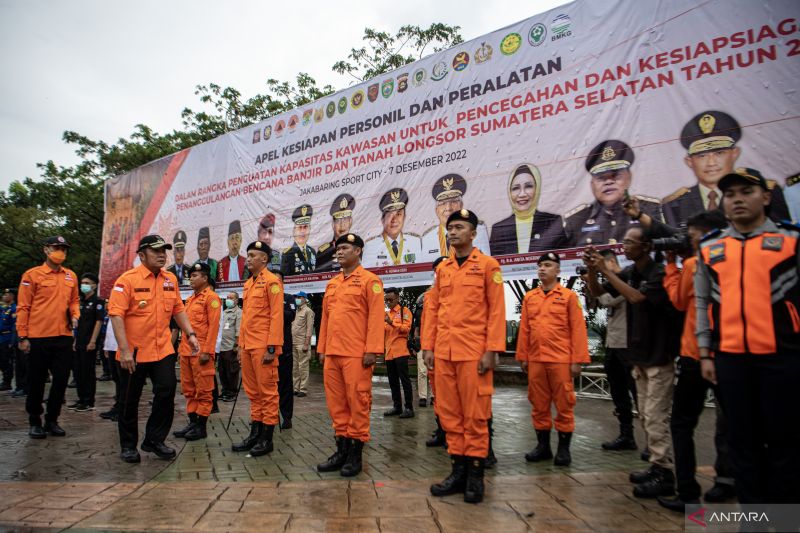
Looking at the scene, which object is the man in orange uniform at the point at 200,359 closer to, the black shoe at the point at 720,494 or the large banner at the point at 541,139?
the large banner at the point at 541,139

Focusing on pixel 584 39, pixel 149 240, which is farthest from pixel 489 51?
pixel 149 240

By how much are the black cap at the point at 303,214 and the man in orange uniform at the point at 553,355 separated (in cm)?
556

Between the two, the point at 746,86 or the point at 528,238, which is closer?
the point at 746,86

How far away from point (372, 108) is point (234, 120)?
904 centimetres

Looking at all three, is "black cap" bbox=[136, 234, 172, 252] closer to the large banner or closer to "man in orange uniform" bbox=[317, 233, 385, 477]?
"man in orange uniform" bbox=[317, 233, 385, 477]

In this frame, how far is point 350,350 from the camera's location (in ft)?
13.5

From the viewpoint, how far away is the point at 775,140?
5.16 m

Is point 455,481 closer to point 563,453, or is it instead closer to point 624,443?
point 563,453

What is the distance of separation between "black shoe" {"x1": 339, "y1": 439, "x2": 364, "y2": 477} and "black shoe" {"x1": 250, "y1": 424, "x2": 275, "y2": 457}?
3.09ft

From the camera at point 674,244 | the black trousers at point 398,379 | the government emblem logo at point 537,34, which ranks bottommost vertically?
the black trousers at point 398,379

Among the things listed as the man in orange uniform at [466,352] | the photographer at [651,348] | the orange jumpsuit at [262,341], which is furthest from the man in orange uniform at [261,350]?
the photographer at [651,348]

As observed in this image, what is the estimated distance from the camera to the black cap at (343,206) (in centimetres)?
870

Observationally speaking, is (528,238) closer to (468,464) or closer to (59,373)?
(468,464)

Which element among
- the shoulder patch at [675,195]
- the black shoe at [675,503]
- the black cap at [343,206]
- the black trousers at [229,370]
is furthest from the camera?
the black cap at [343,206]
